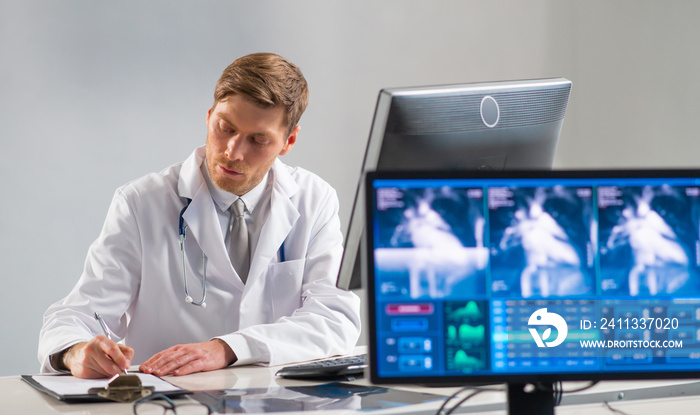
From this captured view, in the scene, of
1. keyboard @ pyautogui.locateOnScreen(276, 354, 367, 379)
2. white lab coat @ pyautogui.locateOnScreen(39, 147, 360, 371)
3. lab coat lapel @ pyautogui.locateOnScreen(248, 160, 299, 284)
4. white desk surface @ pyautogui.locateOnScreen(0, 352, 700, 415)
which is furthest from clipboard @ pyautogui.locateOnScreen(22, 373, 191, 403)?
lab coat lapel @ pyautogui.locateOnScreen(248, 160, 299, 284)

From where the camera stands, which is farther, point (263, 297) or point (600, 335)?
point (263, 297)

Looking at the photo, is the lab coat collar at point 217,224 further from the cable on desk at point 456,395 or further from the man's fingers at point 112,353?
the cable on desk at point 456,395

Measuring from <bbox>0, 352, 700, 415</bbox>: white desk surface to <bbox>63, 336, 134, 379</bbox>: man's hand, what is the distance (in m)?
0.09

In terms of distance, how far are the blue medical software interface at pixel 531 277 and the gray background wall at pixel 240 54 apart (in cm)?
232

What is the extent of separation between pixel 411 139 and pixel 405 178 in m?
0.30

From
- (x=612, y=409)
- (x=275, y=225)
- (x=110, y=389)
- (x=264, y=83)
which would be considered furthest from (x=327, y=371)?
(x=264, y=83)

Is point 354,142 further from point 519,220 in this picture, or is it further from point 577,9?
point 519,220

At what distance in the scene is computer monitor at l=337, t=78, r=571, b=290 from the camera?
3.94ft

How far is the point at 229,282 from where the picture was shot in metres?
1.92

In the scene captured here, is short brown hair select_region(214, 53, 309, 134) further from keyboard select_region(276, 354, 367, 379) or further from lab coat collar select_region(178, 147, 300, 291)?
keyboard select_region(276, 354, 367, 379)

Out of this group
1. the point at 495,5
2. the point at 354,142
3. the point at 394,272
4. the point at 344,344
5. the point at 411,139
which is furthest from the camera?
the point at 495,5

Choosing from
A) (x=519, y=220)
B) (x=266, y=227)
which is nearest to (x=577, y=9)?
(x=266, y=227)

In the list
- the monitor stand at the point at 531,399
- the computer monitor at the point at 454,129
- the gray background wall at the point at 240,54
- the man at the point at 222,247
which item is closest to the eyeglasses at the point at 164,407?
the computer monitor at the point at 454,129

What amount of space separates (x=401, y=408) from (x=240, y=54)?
234cm
